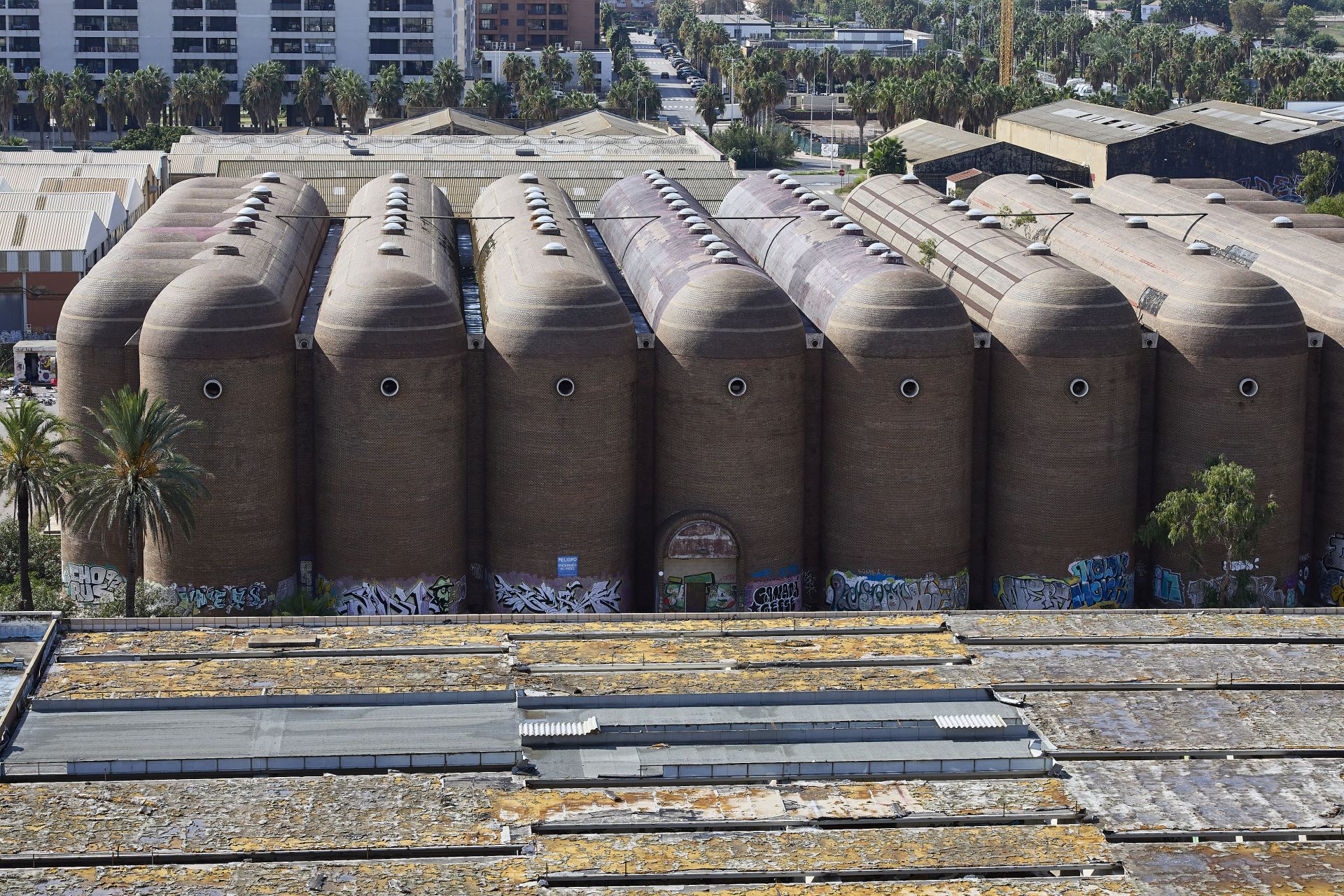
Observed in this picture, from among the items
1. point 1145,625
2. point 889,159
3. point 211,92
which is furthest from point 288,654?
point 211,92

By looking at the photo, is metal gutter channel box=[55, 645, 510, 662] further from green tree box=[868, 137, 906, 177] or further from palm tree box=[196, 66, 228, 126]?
palm tree box=[196, 66, 228, 126]

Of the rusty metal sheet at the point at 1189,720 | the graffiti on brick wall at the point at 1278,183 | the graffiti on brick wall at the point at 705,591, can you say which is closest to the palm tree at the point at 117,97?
the graffiti on brick wall at the point at 1278,183

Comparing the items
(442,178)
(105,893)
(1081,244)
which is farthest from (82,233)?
(105,893)

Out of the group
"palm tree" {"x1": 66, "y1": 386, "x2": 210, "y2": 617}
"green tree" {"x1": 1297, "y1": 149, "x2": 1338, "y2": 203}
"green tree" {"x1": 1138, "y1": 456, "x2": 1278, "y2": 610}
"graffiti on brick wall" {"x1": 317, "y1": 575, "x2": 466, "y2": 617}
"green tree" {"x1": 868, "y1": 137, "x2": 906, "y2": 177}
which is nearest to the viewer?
"palm tree" {"x1": 66, "y1": 386, "x2": 210, "y2": 617}

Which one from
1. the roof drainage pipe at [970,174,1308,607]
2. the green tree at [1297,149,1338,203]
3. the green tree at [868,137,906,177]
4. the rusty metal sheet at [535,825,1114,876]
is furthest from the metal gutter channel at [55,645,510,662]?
the green tree at [868,137,906,177]

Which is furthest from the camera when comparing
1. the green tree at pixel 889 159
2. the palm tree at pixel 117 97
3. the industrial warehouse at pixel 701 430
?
the palm tree at pixel 117 97

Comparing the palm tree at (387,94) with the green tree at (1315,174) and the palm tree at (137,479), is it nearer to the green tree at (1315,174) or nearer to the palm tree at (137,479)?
the green tree at (1315,174)

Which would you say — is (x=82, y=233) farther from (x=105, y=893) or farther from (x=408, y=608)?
(x=105, y=893)
